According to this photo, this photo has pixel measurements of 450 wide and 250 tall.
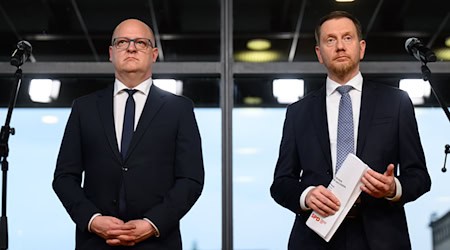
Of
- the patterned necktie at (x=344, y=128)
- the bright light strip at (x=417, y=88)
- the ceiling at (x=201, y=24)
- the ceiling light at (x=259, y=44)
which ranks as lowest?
the patterned necktie at (x=344, y=128)

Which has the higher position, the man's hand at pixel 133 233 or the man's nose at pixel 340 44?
the man's nose at pixel 340 44

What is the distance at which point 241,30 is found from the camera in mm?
5250

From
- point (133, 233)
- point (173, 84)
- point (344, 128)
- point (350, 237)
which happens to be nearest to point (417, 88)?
point (173, 84)

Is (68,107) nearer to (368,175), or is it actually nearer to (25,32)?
(25,32)

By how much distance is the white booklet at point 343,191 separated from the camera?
2734mm

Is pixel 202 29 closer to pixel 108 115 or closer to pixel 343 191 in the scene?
pixel 108 115

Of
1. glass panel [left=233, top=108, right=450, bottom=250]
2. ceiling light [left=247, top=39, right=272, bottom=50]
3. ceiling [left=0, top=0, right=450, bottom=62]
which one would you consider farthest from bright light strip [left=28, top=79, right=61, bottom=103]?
ceiling light [left=247, top=39, right=272, bottom=50]

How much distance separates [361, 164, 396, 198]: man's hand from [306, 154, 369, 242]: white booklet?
3 centimetres

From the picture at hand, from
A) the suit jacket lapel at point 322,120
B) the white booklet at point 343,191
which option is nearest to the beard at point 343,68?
the suit jacket lapel at point 322,120

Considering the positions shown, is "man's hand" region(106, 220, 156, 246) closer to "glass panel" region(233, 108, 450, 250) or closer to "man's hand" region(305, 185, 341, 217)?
"man's hand" region(305, 185, 341, 217)

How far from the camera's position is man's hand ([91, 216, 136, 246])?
2793 millimetres

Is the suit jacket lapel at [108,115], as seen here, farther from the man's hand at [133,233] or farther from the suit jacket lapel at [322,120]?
the suit jacket lapel at [322,120]

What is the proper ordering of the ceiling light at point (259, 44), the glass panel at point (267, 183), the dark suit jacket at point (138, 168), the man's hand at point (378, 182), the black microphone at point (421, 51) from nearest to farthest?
1. the man's hand at point (378, 182)
2. the dark suit jacket at point (138, 168)
3. the black microphone at point (421, 51)
4. the glass panel at point (267, 183)
5. the ceiling light at point (259, 44)

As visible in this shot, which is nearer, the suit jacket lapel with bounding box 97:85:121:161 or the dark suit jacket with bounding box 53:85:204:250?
the dark suit jacket with bounding box 53:85:204:250
